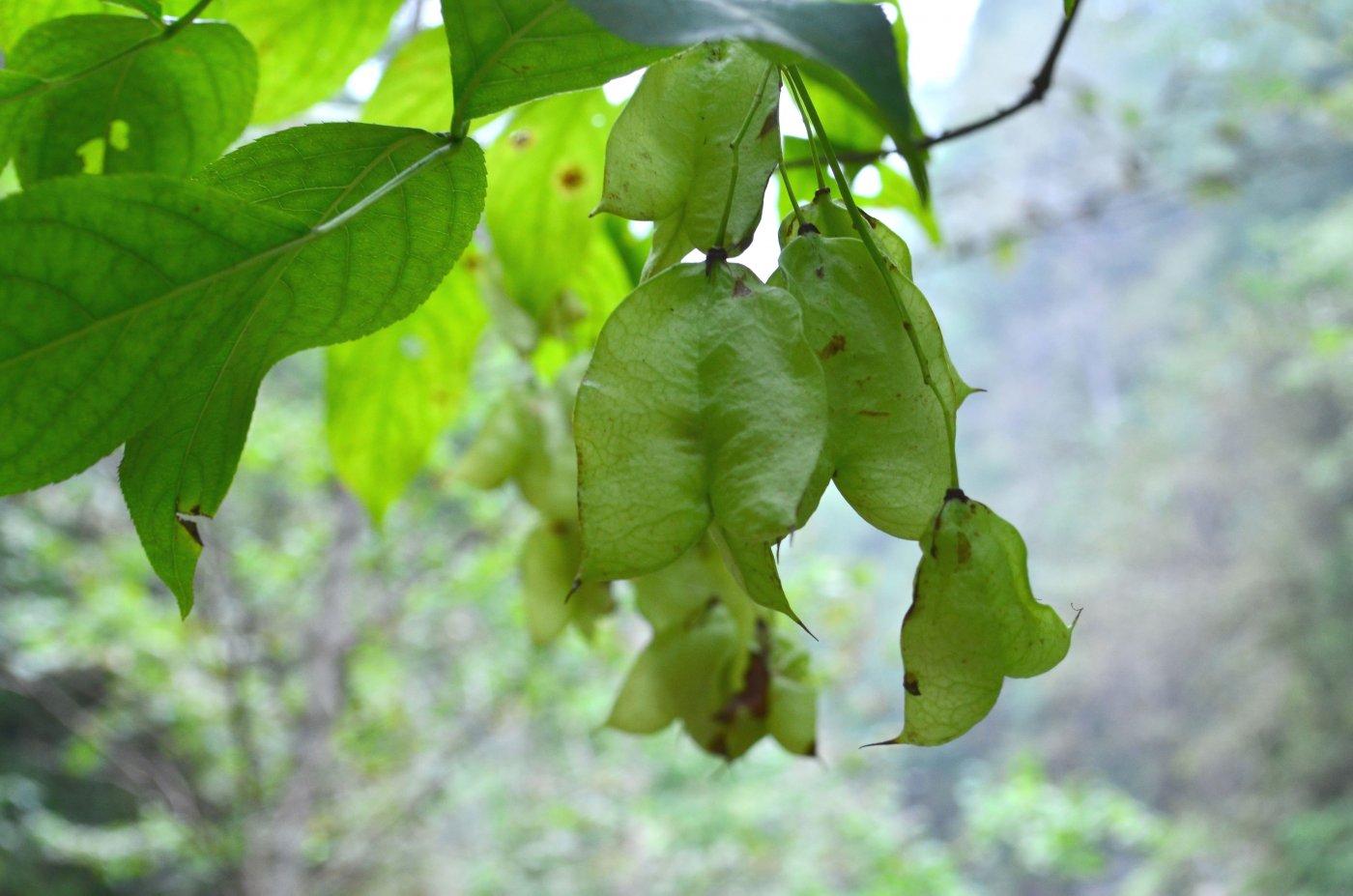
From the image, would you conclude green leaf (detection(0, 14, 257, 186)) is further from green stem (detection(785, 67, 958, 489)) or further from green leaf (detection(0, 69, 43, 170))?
green stem (detection(785, 67, 958, 489))

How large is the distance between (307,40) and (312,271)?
235 millimetres

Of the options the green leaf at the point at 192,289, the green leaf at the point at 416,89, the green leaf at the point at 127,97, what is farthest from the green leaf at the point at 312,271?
the green leaf at the point at 416,89

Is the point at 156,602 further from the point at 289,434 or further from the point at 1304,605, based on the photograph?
the point at 1304,605

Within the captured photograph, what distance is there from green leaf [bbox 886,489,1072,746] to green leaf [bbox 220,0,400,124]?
31 cm

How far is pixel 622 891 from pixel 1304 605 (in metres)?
4.44

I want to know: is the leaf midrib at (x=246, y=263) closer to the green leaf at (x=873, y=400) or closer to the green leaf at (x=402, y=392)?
the green leaf at (x=873, y=400)

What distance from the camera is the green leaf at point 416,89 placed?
44cm

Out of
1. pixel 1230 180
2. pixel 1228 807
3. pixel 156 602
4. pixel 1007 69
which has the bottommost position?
pixel 1228 807

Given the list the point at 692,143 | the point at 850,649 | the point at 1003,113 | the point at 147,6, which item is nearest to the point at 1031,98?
the point at 1003,113

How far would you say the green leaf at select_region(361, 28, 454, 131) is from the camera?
442 mm

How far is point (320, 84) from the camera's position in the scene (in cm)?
43

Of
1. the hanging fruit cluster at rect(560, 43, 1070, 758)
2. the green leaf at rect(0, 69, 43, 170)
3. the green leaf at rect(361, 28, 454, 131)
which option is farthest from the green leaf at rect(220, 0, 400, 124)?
the hanging fruit cluster at rect(560, 43, 1070, 758)

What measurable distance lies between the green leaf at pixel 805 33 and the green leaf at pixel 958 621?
0.08m

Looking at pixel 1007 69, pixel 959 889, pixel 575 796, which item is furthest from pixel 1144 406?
pixel 575 796
